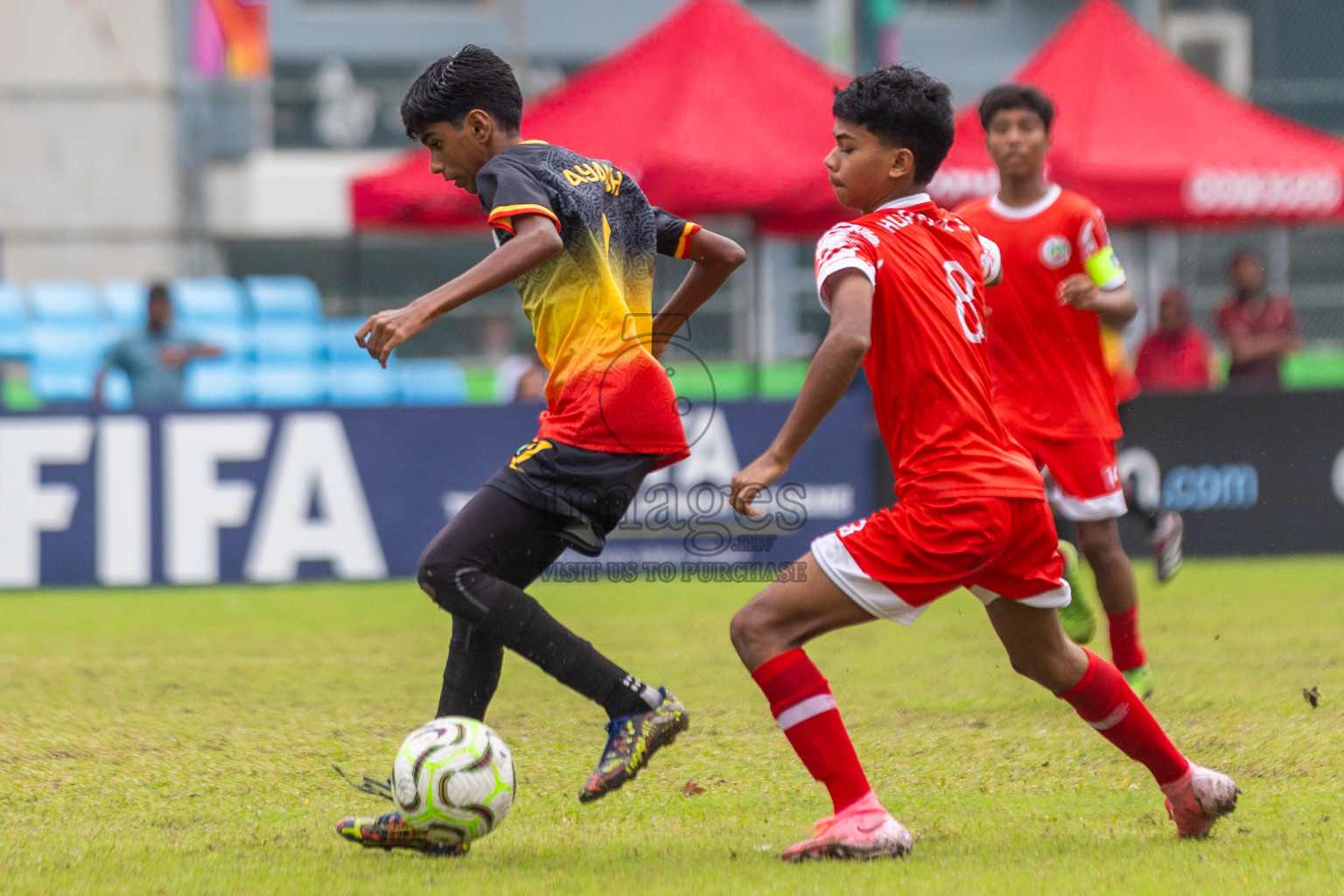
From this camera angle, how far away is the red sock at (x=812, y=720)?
3.67 meters

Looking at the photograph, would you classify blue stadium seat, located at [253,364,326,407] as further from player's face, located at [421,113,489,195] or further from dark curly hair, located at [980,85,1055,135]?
player's face, located at [421,113,489,195]

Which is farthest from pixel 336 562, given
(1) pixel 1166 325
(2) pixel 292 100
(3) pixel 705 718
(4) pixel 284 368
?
(2) pixel 292 100

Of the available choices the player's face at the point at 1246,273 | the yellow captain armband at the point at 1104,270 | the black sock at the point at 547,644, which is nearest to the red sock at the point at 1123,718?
the black sock at the point at 547,644

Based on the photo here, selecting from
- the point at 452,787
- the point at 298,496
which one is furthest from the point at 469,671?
the point at 298,496

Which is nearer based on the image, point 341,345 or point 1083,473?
point 1083,473

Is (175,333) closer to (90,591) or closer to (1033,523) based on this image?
(90,591)

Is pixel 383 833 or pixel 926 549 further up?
pixel 926 549

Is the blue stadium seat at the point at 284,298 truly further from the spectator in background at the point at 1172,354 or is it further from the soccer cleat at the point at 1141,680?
the soccer cleat at the point at 1141,680

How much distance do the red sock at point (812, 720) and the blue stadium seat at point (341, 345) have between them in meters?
14.2

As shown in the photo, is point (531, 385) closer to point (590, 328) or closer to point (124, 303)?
point (590, 328)

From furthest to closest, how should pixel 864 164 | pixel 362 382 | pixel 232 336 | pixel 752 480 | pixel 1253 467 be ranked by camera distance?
1. pixel 232 336
2. pixel 362 382
3. pixel 1253 467
4. pixel 864 164
5. pixel 752 480

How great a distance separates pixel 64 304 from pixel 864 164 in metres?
16.4

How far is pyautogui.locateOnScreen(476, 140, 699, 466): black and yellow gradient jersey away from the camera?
399cm

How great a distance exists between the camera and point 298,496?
9969 millimetres
